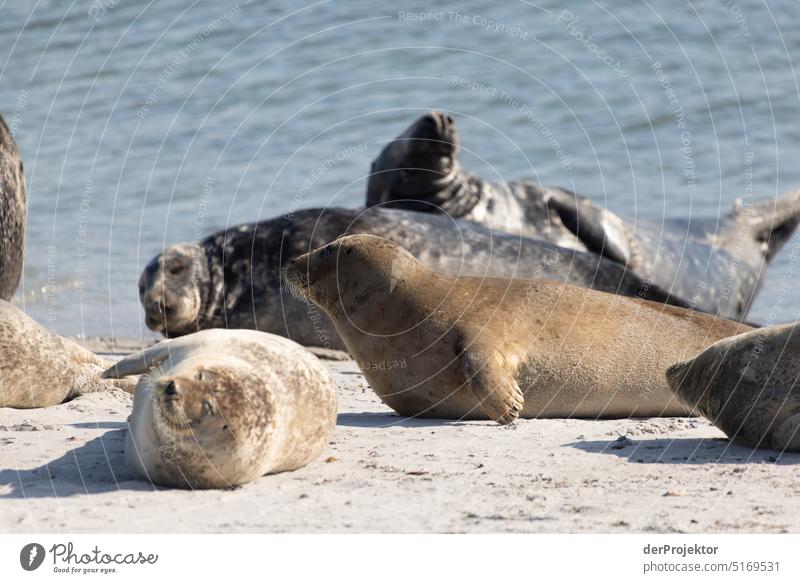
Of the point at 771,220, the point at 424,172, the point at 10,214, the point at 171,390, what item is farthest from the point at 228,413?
the point at 771,220

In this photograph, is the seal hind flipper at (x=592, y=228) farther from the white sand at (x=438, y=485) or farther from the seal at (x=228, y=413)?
the seal at (x=228, y=413)

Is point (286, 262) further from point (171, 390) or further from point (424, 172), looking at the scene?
point (171, 390)

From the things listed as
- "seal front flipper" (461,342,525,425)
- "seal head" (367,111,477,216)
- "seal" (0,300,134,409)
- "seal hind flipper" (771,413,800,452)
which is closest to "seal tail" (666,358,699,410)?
"seal hind flipper" (771,413,800,452)

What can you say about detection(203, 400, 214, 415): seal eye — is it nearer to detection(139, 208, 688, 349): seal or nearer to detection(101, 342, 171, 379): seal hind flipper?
detection(101, 342, 171, 379): seal hind flipper

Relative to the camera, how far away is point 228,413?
5062 mm

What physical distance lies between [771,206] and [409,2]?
10.3 meters

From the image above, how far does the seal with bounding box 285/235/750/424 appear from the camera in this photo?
23.3 feet

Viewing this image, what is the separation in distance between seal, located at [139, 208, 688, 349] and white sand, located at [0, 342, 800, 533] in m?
3.86

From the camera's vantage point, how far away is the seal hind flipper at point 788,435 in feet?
19.7

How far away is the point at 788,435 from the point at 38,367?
3.82 meters

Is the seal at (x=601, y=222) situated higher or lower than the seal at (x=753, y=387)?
lower

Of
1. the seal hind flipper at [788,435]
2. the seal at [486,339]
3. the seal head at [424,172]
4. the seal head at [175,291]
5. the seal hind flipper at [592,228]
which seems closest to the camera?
the seal hind flipper at [788,435]

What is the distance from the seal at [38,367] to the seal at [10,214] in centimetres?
93
